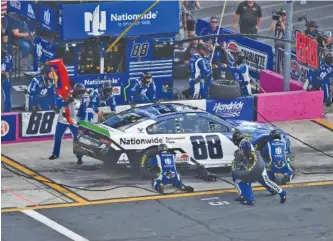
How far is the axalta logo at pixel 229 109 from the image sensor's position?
2281cm

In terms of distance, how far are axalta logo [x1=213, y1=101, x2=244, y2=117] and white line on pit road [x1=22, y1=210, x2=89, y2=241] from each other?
24.8ft

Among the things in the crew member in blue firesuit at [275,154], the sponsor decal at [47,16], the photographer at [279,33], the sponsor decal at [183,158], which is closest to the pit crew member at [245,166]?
the crew member in blue firesuit at [275,154]

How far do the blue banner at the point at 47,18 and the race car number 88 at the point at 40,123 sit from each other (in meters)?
2.83

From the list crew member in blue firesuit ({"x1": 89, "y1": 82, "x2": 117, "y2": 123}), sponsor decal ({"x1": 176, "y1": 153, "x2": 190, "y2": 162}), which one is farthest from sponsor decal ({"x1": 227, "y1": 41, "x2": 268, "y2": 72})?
sponsor decal ({"x1": 176, "y1": 153, "x2": 190, "y2": 162})

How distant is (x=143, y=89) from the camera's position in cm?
2258

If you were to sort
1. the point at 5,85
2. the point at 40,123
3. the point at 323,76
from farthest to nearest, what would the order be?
the point at 323,76 → the point at 5,85 → the point at 40,123

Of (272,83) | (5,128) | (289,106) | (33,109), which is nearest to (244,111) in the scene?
(289,106)

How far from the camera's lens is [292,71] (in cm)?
2614

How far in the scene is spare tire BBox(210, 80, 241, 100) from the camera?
74.4 feet

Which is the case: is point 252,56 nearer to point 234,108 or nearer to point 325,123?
point 325,123

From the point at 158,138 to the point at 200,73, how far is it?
5.62 m

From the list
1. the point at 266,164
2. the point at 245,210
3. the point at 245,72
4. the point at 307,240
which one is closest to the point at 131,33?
the point at 245,72

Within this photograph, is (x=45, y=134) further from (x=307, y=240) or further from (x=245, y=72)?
(x=307, y=240)

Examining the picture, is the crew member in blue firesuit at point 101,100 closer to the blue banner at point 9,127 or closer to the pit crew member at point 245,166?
the blue banner at point 9,127
